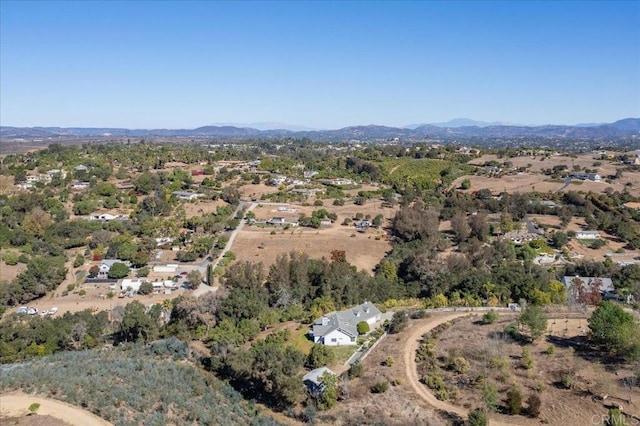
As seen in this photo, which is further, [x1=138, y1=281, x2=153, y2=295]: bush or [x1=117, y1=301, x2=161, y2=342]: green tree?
[x1=138, y1=281, x2=153, y2=295]: bush

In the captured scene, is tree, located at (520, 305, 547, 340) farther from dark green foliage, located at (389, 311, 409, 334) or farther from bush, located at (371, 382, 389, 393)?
bush, located at (371, 382, 389, 393)

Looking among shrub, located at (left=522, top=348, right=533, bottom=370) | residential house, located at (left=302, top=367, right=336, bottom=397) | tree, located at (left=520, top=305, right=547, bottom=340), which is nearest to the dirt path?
residential house, located at (left=302, top=367, right=336, bottom=397)

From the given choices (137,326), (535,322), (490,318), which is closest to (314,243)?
(137,326)

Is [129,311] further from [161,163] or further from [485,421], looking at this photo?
[161,163]

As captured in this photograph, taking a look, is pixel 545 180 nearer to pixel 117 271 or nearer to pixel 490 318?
pixel 490 318

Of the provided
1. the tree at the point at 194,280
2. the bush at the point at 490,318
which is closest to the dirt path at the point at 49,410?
the bush at the point at 490,318

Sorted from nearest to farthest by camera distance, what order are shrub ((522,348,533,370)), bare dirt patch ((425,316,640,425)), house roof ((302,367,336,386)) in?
bare dirt patch ((425,316,640,425)) → house roof ((302,367,336,386)) → shrub ((522,348,533,370))

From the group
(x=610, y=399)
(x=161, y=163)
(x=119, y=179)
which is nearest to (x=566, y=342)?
(x=610, y=399)
